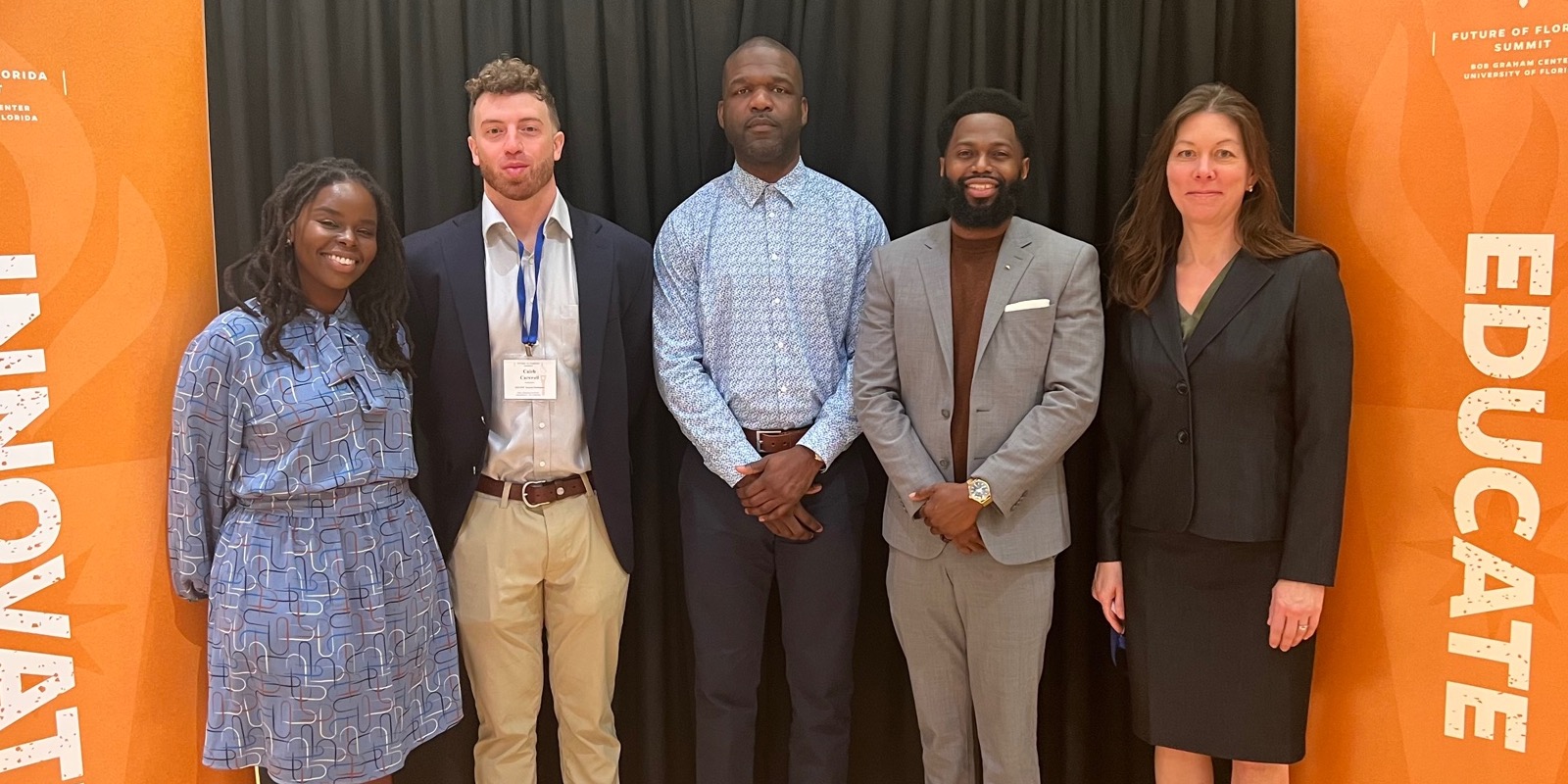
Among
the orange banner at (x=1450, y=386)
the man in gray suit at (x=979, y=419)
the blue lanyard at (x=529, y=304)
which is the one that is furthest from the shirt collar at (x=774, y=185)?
the orange banner at (x=1450, y=386)

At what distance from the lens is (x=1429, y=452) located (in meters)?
2.38

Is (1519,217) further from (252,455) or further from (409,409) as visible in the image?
(252,455)

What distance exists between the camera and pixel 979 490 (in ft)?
7.42

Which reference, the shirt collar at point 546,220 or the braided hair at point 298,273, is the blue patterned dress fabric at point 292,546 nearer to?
the braided hair at point 298,273

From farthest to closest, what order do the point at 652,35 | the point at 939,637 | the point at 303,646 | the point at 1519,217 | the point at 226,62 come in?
the point at 652,35, the point at 226,62, the point at 939,637, the point at 1519,217, the point at 303,646

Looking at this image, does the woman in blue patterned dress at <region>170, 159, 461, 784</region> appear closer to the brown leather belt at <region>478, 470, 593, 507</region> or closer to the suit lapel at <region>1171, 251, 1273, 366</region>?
the brown leather belt at <region>478, 470, 593, 507</region>

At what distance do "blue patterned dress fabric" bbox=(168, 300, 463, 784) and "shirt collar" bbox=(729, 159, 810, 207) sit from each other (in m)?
1.03

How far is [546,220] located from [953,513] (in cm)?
125

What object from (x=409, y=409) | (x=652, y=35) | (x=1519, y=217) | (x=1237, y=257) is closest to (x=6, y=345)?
(x=409, y=409)

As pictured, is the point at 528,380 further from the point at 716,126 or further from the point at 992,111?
the point at 992,111

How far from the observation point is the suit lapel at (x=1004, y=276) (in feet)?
7.58

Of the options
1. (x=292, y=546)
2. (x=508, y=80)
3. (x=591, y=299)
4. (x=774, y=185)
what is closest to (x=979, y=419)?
(x=774, y=185)

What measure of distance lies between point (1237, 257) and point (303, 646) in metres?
2.24

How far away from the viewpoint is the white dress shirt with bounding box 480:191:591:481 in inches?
96.9
